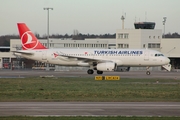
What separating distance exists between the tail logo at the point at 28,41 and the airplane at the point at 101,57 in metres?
0.15

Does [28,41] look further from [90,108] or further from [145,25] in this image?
[145,25]

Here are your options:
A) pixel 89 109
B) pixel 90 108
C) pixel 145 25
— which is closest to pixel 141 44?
pixel 145 25

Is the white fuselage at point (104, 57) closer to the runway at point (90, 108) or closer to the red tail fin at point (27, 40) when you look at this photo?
the red tail fin at point (27, 40)

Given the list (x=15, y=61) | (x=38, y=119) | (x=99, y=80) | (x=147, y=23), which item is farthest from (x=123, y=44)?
(x=38, y=119)

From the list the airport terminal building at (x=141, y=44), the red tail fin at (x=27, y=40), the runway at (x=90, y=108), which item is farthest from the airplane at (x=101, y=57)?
the runway at (x=90, y=108)

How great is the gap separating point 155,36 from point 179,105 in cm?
7412

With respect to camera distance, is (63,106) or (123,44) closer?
(63,106)

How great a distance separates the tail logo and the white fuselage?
1276mm

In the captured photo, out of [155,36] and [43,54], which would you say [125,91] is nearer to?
[43,54]

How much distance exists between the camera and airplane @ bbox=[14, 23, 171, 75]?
205ft

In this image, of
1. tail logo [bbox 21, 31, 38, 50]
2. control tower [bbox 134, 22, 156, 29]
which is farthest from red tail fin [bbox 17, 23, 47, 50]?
control tower [bbox 134, 22, 156, 29]

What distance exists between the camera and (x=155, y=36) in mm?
99250

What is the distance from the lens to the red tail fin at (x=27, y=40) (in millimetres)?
66188

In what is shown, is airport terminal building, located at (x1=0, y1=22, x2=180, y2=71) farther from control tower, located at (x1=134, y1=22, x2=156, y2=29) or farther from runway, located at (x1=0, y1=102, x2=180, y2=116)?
runway, located at (x1=0, y1=102, x2=180, y2=116)
